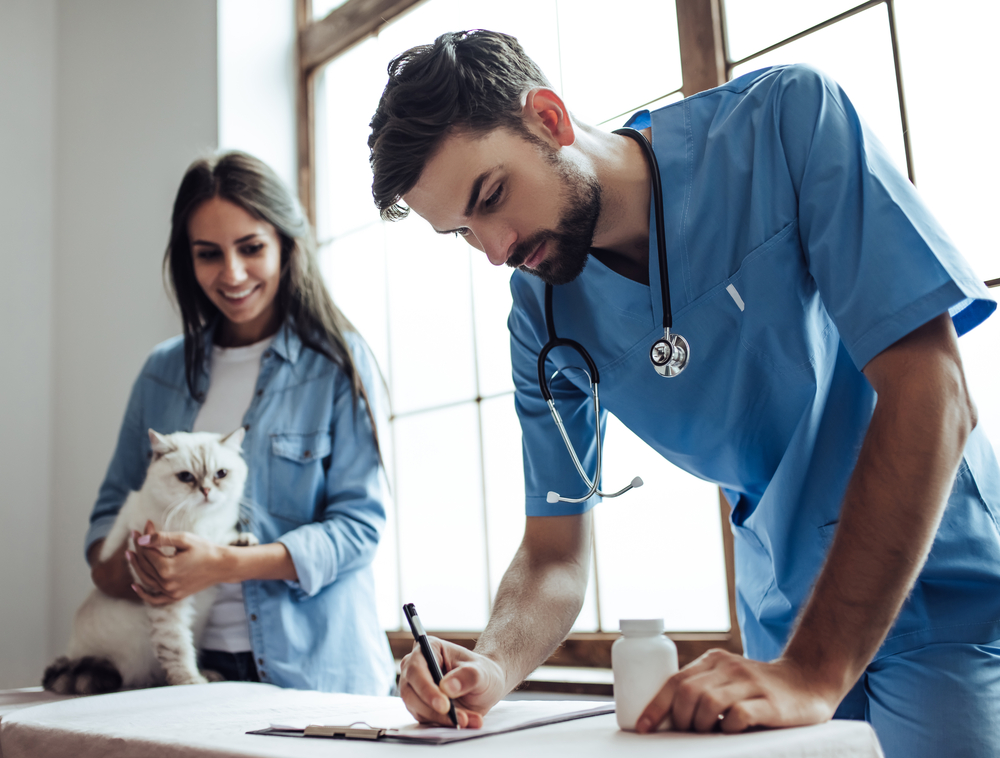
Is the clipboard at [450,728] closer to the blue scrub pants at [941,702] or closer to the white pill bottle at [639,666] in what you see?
the white pill bottle at [639,666]

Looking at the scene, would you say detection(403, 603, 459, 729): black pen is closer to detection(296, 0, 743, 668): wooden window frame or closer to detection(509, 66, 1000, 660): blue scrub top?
detection(509, 66, 1000, 660): blue scrub top

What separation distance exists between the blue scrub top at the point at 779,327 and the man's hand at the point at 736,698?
25 centimetres

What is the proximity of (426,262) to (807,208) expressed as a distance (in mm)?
1438

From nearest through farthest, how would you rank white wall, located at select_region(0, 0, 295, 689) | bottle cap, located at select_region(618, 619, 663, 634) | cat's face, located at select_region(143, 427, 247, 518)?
bottle cap, located at select_region(618, 619, 663, 634), cat's face, located at select_region(143, 427, 247, 518), white wall, located at select_region(0, 0, 295, 689)

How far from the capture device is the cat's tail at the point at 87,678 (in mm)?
1445

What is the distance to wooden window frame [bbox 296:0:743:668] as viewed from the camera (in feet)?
5.06

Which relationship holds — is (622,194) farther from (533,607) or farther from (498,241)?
(533,607)

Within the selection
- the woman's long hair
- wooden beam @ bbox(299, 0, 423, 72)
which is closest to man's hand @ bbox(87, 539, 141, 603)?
the woman's long hair

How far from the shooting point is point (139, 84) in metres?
2.58

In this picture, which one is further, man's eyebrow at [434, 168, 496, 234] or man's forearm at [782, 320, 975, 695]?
man's eyebrow at [434, 168, 496, 234]

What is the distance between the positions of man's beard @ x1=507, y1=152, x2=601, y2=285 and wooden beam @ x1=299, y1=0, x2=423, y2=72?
1460mm

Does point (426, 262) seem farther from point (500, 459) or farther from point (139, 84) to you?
point (139, 84)

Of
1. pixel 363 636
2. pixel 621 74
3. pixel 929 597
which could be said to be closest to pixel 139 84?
pixel 621 74

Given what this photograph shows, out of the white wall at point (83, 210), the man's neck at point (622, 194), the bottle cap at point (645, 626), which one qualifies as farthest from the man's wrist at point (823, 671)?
the white wall at point (83, 210)
